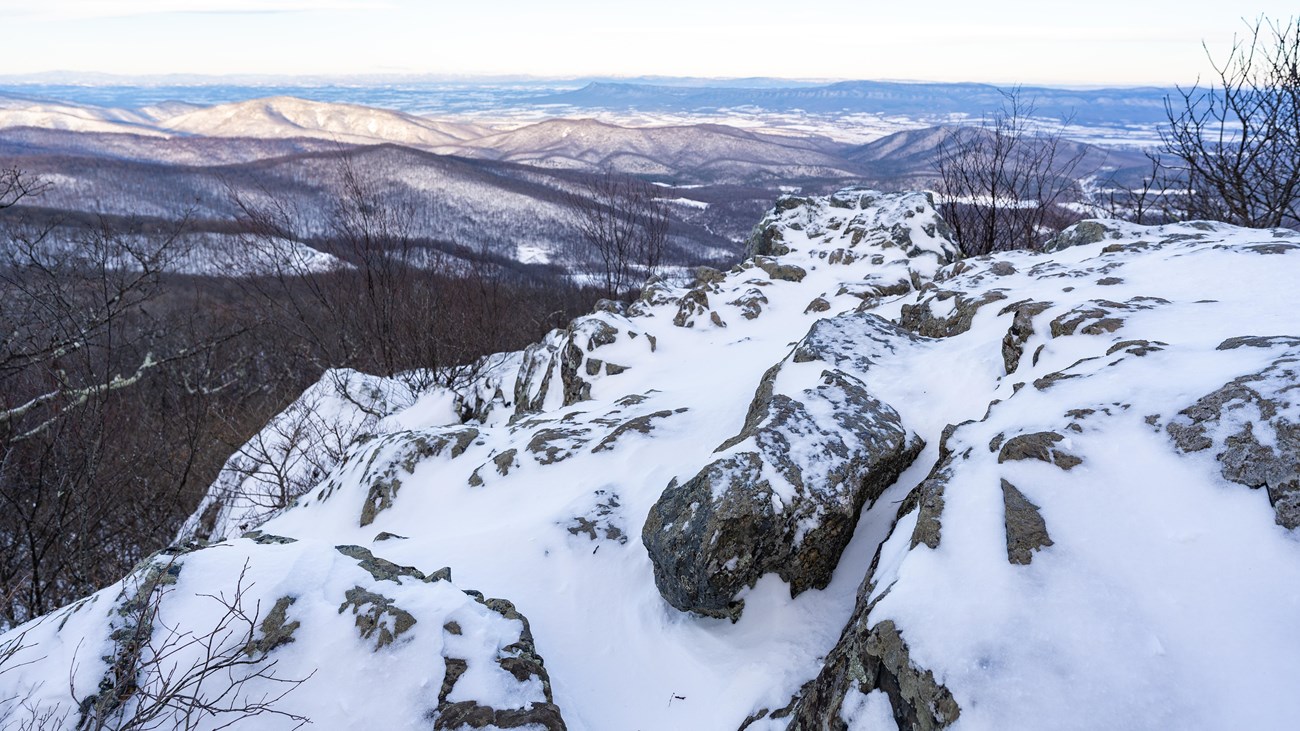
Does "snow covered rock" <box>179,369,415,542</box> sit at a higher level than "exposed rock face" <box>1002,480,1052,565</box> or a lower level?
lower

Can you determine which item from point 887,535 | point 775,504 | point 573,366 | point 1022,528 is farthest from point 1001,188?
point 1022,528

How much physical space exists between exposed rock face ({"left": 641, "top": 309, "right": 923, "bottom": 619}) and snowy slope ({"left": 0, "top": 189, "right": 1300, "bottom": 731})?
0.07ft

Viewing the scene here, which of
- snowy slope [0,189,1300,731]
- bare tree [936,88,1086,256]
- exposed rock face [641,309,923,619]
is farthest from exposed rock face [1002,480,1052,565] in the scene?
bare tree [936,88,1086,256]

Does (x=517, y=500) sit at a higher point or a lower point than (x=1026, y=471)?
lower

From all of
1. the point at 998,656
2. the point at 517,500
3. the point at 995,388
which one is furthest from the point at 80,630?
the point at 995,388

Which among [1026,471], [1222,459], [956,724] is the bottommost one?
[956,724]

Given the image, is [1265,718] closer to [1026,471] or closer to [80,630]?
[1026,471]

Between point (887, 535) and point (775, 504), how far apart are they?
968 millimetres

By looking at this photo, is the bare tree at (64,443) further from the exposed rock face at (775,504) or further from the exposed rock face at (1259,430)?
the exposed rock face at (1259,430)

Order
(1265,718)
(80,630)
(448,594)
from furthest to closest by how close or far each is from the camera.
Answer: (448,594)
(80,630)
(1265,718)

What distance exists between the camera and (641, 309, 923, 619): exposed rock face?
4191 mm

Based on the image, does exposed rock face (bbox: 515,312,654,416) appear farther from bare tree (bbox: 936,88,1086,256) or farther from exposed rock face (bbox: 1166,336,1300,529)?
bare tree (bbox: 936,88,1086,256)

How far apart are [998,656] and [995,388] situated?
11.9ft

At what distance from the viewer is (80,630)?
366cm
